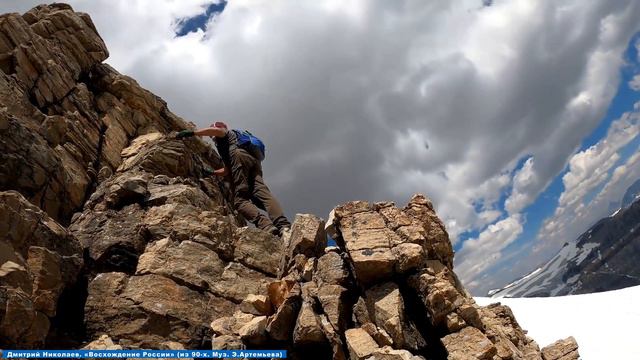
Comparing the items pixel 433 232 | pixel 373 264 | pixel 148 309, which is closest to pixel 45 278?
pixel 148 309

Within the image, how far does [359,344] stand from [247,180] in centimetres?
1224

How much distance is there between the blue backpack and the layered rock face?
A: 11.5 ft

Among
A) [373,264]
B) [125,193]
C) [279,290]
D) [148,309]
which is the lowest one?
[373,264]

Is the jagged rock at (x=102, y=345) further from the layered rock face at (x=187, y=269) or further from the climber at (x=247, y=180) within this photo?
the climber at (x=247, y=180)

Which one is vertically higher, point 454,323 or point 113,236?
point 113,236

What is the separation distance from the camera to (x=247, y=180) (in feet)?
74.1

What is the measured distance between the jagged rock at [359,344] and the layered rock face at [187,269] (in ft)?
0.20

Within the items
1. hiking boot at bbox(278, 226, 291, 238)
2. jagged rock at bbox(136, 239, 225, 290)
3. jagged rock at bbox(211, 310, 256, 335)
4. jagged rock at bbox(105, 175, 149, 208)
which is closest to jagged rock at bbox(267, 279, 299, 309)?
jagged rock at bbox(211, 310, 256, 335)

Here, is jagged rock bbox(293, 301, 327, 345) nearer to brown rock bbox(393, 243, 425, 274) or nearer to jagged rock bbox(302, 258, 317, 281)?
jagged rock bbox(302, 258, 317, 281)

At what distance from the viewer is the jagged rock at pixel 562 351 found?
1702 cm

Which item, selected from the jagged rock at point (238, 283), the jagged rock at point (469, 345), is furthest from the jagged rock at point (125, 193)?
the jagged rock at point (469, 345)

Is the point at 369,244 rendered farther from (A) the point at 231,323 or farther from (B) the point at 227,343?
(B) the point at 227,343

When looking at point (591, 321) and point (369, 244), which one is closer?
point (369, 244)

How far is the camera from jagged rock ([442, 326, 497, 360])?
12054mm
